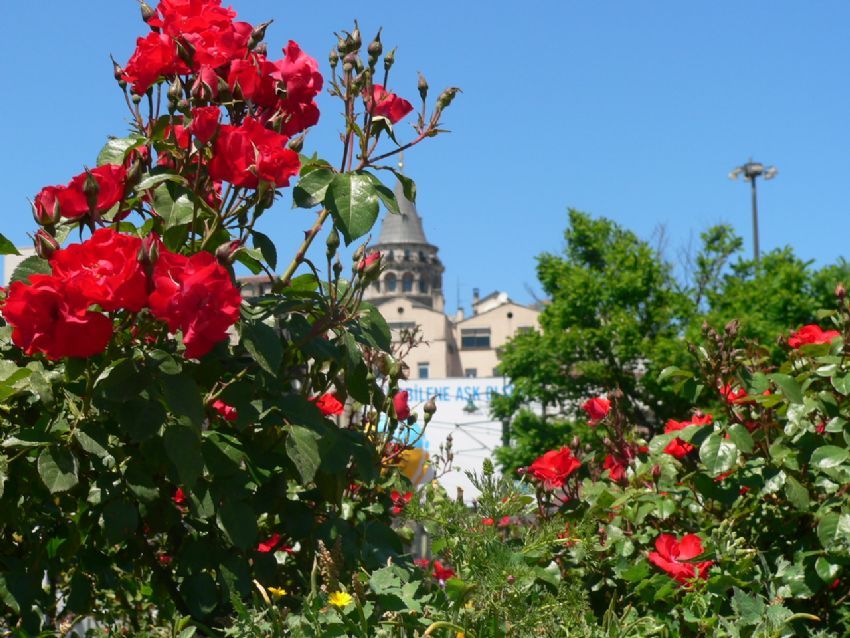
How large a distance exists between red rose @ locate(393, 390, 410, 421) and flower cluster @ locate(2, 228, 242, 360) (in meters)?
1.06

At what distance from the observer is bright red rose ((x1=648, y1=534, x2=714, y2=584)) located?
2.12m

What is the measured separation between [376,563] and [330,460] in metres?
0.27

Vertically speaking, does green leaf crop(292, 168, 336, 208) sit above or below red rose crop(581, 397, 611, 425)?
above

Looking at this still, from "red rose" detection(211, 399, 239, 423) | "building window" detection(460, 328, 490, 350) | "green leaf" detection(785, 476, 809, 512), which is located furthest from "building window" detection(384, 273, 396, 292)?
"red rose" detection(211, 399, 239, 423)

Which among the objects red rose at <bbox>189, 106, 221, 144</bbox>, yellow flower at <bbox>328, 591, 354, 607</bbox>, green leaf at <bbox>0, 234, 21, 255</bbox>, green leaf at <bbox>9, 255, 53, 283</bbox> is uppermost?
red rose at <bbox>189, 106, 221, 144</bbox>

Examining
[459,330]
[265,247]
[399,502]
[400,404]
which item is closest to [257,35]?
[265,247]

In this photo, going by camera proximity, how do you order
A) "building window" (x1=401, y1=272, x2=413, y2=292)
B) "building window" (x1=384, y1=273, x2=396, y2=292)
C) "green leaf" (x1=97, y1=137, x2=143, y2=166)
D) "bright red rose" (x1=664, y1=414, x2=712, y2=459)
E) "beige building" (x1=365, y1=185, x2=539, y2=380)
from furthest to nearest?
1. "building window" (x1=384, y1=273, x2=396, y2=292)
2. "building window" (x1=401, y1=272, x2=413, y2=292)
3. "beige building" (x1=365, y1=185, x2=539, y2=380)
4. "bright red rose" (x1=664, y1=414, x2=712, y2=459)
5. "green leaf" (x1=97, y1=137, x2=143, y2=166)

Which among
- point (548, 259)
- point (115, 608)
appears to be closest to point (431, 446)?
point (548, 259)

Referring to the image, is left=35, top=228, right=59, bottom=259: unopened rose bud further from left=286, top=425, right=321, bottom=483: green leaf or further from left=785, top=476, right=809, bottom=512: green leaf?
left=785, top=476, right=809, bottom=512: green leaf

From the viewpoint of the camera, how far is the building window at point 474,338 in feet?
247

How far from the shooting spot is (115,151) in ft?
6.03

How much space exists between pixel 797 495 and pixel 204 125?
143cm

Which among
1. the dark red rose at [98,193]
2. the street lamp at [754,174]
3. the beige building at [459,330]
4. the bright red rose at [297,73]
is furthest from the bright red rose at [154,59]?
the beige building at [459,330]

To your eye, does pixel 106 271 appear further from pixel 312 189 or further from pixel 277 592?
pixel 277 592
